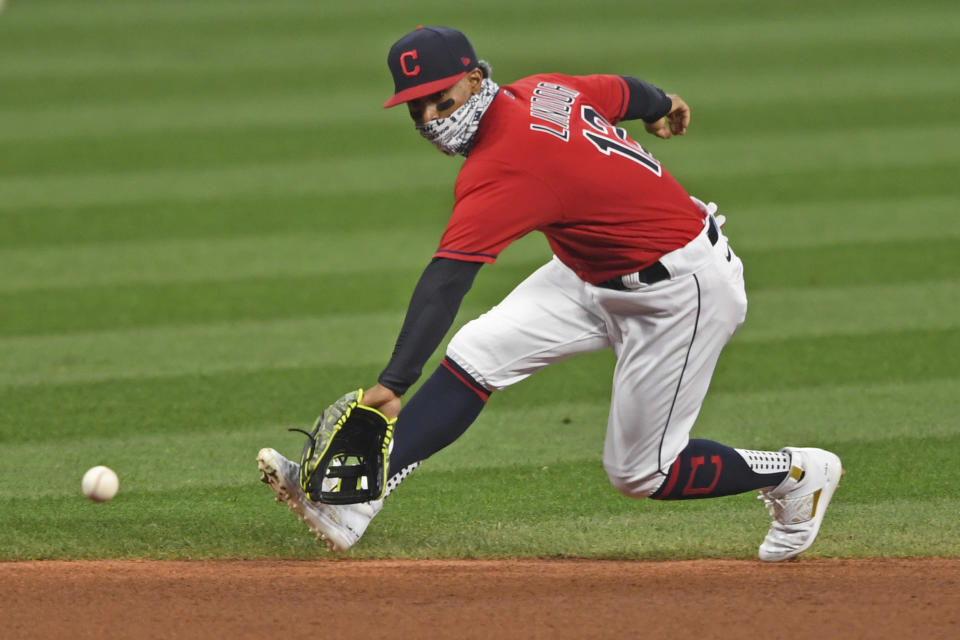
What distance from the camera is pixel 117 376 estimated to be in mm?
6523

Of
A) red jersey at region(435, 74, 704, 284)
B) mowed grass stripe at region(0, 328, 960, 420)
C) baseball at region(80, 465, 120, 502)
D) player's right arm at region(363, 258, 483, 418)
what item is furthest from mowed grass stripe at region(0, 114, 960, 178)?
player's right arm at region(363, 258, 483, 418)

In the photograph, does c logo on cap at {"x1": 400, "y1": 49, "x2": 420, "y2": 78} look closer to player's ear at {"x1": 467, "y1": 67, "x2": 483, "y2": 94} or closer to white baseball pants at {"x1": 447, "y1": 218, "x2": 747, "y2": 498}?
player's ear at {"x1": 467, "y1": 67, "x2": 483, "y2": 94}

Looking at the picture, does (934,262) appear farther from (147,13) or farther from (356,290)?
(147,13)

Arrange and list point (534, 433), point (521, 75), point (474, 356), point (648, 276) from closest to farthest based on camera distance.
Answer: point (648, 276)
point (474, 356)
point (534, 433)
point (521, 75)

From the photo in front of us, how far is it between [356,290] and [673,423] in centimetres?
404

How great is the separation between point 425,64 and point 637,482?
145 centimetres

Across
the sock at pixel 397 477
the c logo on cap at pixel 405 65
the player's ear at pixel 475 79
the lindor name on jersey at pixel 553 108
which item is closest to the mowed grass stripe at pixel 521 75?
the lindor name on jersey at pixel 553 108

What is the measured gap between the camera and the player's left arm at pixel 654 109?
15.2ft

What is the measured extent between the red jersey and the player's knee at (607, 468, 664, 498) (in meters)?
0.62

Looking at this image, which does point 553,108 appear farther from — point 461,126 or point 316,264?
point 316,264

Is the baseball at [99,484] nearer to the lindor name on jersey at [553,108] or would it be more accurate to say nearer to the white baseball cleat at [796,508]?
the lindor name on jersey at [553,108]

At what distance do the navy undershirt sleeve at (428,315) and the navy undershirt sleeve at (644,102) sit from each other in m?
1.18

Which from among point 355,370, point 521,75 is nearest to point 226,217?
point 355,370

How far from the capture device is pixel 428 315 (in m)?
3.70
